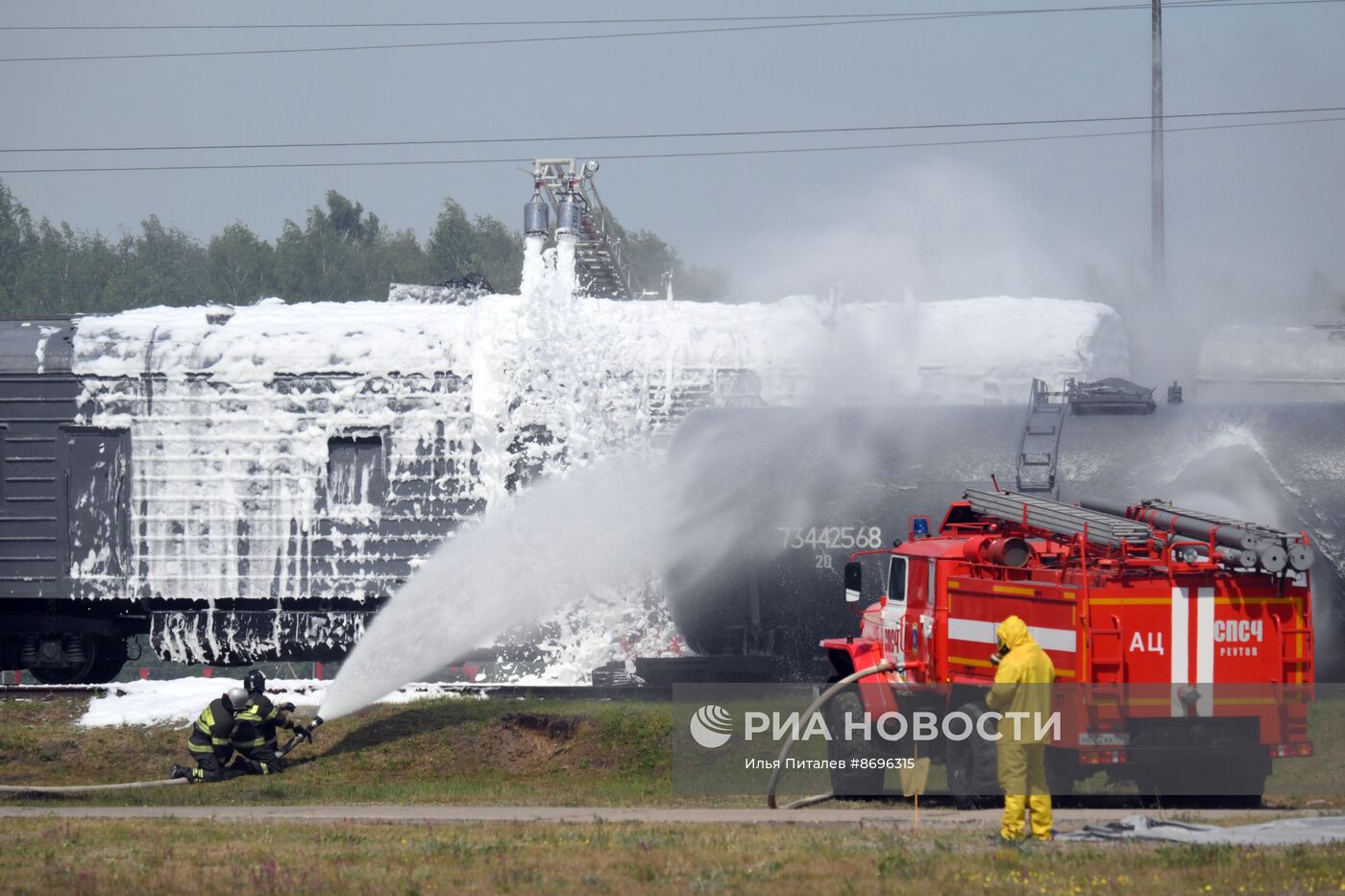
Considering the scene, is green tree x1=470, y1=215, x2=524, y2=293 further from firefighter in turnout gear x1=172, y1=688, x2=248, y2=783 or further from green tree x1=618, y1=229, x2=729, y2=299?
firefighter in turnout gear x1=172, y1=688, x2=248, y2=783

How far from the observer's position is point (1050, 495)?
18734 mm

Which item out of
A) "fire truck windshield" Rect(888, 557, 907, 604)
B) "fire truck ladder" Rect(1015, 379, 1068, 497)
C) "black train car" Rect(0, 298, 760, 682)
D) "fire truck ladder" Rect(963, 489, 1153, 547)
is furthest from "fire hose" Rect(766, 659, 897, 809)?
"black train car" Rect(0, 298, 760, 682)

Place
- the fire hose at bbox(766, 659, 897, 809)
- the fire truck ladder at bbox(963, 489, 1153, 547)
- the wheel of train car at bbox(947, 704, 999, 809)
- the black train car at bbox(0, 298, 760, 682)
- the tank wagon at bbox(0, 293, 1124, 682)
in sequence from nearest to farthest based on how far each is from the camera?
1. the fire truck ladder at bbox(963, 489, 1153, 547)
2. the wheel of train car at bbox(947, 704, 999, 809)
3. the fire hose at bbox(766, 659, 897, 809)
4. the tank wagon at bbox(0, 293, 1124, 682)
5. the black train car at bbox(0, 298, 760, 682)

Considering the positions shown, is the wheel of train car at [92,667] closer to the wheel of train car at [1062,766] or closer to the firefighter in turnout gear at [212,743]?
the firefighter in turnout gear at [212,743]

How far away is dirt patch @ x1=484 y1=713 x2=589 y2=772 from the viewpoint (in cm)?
1867

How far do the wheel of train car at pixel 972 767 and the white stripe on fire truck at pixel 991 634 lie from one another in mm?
600

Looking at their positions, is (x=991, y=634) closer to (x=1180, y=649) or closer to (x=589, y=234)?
(x=1180, y=649)

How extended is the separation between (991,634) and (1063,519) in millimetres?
1293

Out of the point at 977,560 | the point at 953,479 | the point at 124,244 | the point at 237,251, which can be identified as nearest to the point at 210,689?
the point at 953,479

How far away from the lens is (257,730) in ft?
58.6

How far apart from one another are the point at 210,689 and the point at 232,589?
7.17 feet

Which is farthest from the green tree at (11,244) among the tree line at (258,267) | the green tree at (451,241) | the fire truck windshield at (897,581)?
the fire truck windshield at (897,581)

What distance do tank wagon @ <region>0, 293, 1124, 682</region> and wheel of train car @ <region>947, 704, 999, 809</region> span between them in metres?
9.12

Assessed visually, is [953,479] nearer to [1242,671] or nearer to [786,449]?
[786,449]
